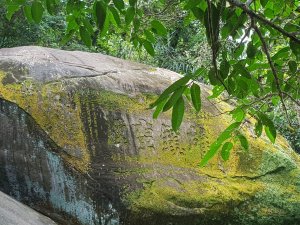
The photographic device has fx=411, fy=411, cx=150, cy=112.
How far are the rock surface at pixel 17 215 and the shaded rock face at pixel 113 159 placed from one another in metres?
0.30

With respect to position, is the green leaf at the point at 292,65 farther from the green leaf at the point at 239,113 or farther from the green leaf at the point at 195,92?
the green leaf at the point at 195,92

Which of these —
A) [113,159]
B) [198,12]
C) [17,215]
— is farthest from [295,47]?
[113,159]

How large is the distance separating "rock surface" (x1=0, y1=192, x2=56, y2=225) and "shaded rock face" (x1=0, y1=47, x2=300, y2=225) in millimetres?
301

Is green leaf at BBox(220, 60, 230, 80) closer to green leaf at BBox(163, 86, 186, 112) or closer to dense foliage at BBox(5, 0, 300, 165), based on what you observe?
dense foliage at BBox(5, 0, 300, 165)

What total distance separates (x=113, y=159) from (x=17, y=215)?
120cm

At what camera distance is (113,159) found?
4.06 meters

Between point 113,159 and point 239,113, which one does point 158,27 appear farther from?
point 113,159

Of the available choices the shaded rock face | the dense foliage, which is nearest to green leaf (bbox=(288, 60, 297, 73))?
the dense foliage

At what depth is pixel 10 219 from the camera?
2.90 m

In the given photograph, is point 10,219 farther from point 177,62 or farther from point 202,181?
point 177,62

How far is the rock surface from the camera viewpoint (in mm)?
2889

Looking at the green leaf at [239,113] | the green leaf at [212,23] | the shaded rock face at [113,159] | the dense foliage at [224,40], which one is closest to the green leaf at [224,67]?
the dense foliage at [224,40]

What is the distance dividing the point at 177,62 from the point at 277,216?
497cm

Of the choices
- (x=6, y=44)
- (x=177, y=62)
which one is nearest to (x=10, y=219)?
(x=6, y=44)
